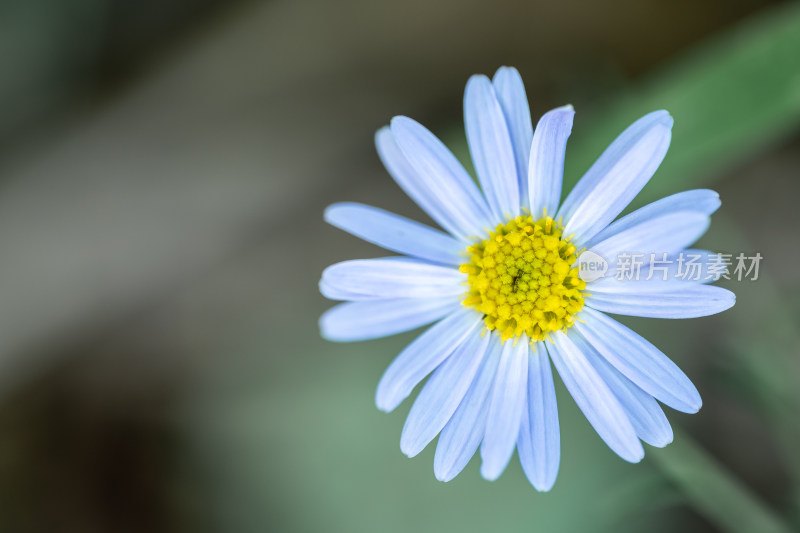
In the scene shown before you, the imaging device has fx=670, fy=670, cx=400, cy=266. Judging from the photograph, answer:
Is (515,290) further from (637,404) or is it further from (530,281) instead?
(637,404)

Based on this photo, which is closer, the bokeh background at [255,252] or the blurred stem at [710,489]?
the blurred stem at [710,489]

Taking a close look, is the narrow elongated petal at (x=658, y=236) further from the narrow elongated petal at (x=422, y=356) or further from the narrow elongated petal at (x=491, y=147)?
the narrow elongated petal at (x=422, y=356)

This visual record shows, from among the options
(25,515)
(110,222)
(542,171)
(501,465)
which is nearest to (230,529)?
(25,515)

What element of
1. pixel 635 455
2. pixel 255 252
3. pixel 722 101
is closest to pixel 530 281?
pixel 635 455

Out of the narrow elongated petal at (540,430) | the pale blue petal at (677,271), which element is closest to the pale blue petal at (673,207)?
the pale blue petal at (677,271)

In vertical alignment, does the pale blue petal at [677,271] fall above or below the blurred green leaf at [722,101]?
below

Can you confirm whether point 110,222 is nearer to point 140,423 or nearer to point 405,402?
point 140,423

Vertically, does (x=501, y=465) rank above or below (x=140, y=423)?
below
